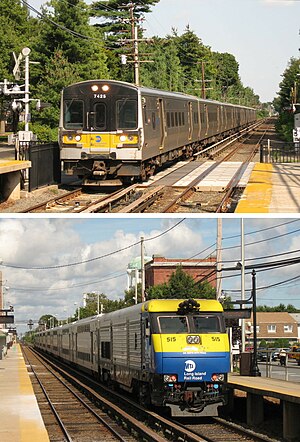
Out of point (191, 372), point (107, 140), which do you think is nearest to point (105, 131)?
point (107, 140)

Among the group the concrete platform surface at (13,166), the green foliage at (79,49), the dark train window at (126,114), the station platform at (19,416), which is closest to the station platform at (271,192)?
the dark train window at (126,114)

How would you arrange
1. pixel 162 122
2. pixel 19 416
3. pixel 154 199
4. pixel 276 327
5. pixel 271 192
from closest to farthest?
pixel 19 416 → pixel 154 199 → pixel 271 192 → pixel 162 122 → pixel 276 327

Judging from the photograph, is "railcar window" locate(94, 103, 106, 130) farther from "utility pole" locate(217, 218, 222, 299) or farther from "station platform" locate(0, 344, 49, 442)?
"station platform" locate(0, 344, 49, 442)

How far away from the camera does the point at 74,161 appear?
82.2ft

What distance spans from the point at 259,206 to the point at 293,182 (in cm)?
531

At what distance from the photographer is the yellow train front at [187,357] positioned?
1547 centimetres

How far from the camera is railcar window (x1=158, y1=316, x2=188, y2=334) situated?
15859mm

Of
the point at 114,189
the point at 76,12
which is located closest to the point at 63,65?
the point at 76,12

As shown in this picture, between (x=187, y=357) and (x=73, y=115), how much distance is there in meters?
11.4

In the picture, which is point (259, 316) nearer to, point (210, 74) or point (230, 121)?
point (210, 74)

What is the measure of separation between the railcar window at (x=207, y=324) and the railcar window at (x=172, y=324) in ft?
0.71

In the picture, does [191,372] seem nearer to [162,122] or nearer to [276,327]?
[162,122]

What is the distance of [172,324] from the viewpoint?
52.4 ft

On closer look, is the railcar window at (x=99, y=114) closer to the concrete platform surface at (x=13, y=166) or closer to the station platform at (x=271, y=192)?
the concrete platform surface at (x=13, y=166)
